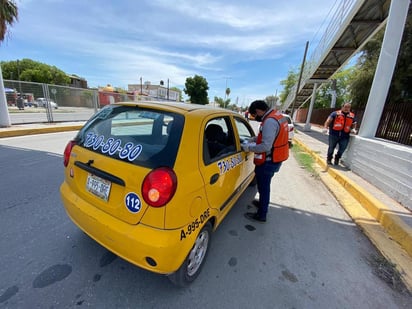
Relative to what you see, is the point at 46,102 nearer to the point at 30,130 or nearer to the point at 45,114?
the point at 45,114

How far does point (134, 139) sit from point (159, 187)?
0.62m

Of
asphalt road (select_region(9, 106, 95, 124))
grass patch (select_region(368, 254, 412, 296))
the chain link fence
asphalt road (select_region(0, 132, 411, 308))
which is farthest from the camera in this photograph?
the chain link fence

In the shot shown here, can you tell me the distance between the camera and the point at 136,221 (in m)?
1.52

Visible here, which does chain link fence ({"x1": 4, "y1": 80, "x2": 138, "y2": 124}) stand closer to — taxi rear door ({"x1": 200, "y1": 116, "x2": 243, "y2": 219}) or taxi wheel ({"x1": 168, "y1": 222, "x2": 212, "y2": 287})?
taxi rear door ({"x1": 200, "y1": 116, "x2": 243, "y2": 219})

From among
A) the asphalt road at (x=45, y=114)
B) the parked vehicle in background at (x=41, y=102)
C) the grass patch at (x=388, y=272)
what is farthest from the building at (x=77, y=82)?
the grass patch at (x=388, y=272)

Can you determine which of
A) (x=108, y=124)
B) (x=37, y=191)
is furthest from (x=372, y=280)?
(x=37, y=191)

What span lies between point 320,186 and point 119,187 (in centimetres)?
464

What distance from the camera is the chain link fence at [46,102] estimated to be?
32.1 feet

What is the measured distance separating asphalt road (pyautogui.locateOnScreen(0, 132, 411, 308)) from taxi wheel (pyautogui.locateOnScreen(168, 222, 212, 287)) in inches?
3.9

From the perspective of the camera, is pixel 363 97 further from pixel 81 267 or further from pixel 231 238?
pixel 81 267

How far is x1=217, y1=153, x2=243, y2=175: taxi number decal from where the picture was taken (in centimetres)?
210

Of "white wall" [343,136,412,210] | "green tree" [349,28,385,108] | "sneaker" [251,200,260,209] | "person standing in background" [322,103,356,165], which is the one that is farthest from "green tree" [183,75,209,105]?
"sneaker" [251,200,260,209]

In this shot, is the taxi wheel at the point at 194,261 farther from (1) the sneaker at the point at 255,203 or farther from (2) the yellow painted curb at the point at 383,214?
(2) the yellow painted curb at the point at 383,214

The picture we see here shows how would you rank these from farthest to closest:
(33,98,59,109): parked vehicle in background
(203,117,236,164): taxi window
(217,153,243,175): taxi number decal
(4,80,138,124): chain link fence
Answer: (33,98,59,109): parked vehicle in background, (4,80,138,124): chain link fence, (203,117,236,164): taxi window, (217,153,243,175): taxi number decal
